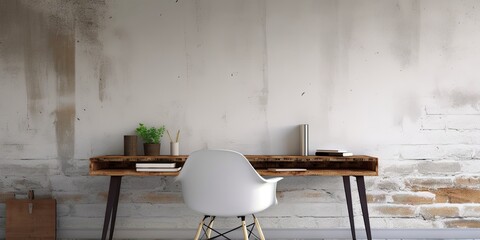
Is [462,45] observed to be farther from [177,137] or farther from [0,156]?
[0,156]

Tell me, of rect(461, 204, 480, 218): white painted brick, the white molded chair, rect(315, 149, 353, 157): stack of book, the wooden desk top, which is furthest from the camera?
rect(461, 204, 480, 218): white painted brick

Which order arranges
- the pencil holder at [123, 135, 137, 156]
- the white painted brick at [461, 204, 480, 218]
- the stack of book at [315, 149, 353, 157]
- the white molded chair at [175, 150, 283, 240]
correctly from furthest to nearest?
the white painted brick at [461, 204, 480, 218], the pencil holder at [123, 135, 137, 156], the stack of book at [315, 149, 353, 157], the white molded chair at [175, 150, 283, 240]

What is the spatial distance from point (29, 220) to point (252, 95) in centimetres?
193

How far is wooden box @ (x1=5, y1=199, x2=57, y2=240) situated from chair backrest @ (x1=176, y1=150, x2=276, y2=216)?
4.69 ft

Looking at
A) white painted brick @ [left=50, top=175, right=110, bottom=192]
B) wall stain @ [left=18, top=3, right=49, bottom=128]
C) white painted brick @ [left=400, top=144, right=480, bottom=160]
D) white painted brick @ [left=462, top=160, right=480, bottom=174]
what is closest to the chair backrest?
white painted brick @ [left=50, top=175, right=110, bottom=192]

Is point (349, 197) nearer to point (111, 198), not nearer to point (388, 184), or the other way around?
point (388, 184)

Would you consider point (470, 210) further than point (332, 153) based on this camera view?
Yes

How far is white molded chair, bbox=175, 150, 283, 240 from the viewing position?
8.11ft

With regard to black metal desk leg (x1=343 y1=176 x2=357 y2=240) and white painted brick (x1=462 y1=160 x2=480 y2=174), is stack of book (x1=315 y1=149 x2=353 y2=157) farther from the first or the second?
white painted brick (x1=462 y1=160 x2=480 y2=174)

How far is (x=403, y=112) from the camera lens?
3387 mm

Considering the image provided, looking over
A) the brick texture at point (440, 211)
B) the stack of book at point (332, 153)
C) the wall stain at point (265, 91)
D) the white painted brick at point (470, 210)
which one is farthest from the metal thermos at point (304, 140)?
the white painted brick at point (470, 210)

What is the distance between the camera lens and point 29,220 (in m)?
3.29

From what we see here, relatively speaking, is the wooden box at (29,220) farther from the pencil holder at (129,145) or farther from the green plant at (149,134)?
the green plant at (149,134)

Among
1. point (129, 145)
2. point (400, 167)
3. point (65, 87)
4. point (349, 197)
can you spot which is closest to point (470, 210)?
point (400, 167)
